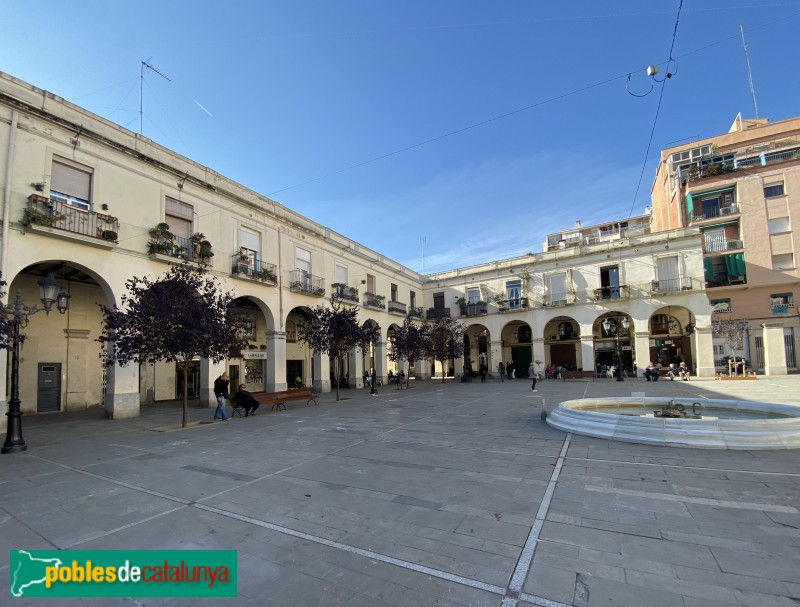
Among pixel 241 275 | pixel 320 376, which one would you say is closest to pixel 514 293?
pixel 320 376

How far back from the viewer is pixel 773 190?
27547 mm

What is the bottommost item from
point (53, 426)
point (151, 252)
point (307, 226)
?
point (53, 426)

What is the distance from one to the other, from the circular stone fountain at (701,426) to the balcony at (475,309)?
22465 millimetres

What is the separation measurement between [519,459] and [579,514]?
7.58 feet

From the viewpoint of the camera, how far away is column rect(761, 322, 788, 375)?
22.6m

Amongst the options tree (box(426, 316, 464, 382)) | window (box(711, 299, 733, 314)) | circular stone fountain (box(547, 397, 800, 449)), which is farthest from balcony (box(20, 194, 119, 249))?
window (box(711, 299, 733, 314))

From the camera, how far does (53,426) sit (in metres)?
11.3

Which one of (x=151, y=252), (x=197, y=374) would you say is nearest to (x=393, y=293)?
(x=197, y=374)

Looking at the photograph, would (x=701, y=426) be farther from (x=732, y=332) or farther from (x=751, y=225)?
(x=751, y=225)

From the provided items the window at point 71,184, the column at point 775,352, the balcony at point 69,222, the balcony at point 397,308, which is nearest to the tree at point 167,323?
the balcony at point 69,222

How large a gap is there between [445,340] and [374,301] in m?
5.97

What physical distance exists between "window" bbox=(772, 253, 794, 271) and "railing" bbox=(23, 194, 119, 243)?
36593mm

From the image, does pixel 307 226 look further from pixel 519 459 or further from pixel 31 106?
pixel 519 459

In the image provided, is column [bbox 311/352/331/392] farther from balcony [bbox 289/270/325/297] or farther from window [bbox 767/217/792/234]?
window [bbox 767/217/792/234]
